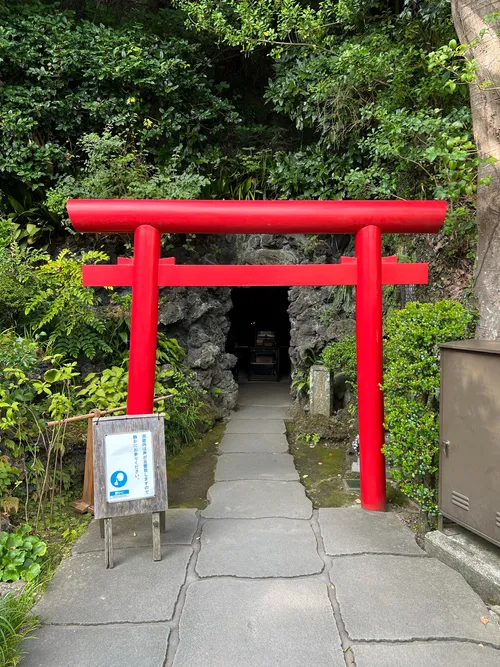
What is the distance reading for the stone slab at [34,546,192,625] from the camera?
2551 millimetres

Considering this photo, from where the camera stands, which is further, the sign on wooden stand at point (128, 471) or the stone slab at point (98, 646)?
the sign on wooden stand at point (128, 471)

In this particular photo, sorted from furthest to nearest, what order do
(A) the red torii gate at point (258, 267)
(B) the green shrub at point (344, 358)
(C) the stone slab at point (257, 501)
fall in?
(B) the green shrub at point (344, 358) < (C) the stone slab at point (257, 501) < (A) the red torii gate at point (258, 267)

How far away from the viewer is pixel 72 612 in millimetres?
2584

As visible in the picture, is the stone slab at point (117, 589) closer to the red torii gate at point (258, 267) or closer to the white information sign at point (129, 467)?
the white information sign at point (129, 467)

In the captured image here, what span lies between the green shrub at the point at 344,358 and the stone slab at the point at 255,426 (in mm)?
1274

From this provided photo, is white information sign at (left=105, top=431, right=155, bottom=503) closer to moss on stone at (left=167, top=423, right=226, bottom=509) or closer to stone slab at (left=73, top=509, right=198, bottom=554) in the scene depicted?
stone slab at (left=73, top=509, right=198, bottom=554)

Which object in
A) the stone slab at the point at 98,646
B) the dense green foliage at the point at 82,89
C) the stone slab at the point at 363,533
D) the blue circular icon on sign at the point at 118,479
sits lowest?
the stone slab at the point at 98,646

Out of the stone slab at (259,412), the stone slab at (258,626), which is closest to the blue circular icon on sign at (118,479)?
the stone slab at (258,626)

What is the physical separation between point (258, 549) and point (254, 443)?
2.85 metres

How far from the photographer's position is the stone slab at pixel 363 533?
3.26m

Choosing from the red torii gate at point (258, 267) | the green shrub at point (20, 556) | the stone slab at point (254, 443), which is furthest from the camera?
the stone slab at point (254, 443)

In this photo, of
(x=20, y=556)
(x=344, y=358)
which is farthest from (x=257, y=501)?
(x=344, y=358)

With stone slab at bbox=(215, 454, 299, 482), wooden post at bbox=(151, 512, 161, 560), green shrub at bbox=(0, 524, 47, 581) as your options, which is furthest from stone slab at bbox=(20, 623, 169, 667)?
stone slab at bbox=(215, 454, 299, 482)

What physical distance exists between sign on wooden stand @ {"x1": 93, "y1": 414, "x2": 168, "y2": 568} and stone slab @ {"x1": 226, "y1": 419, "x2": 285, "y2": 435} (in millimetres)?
3510
